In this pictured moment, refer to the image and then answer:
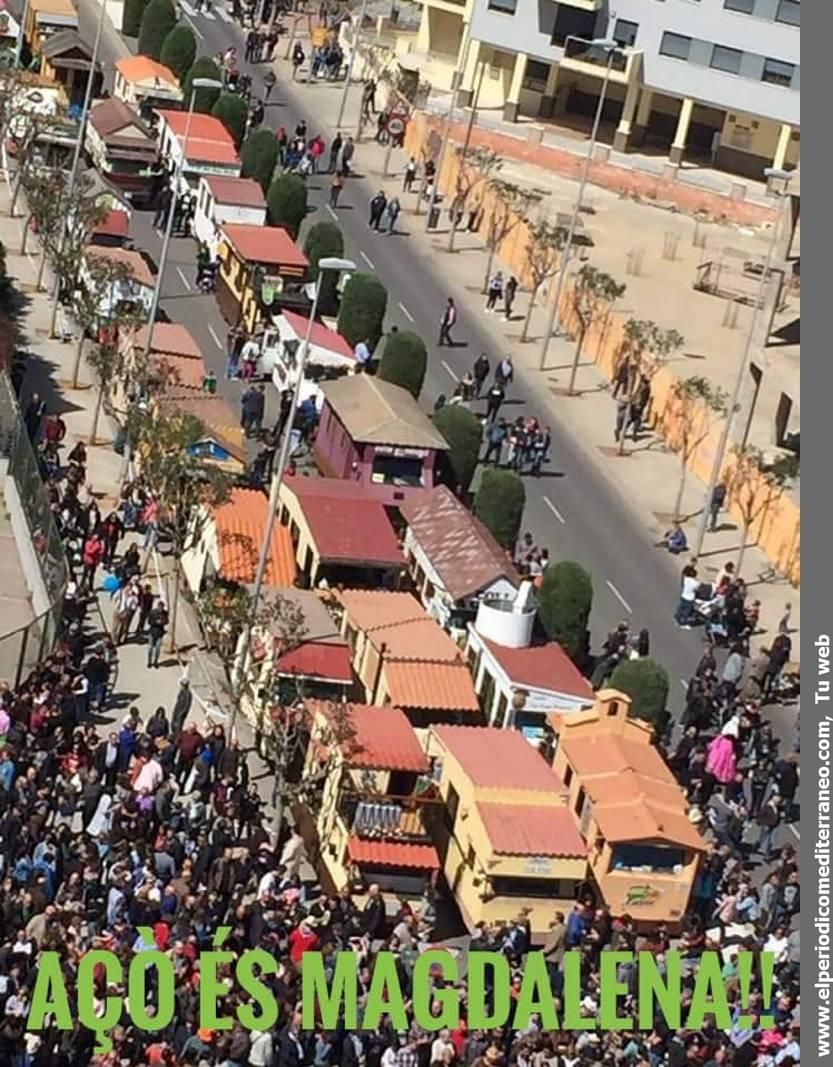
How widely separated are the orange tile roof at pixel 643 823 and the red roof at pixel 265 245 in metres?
28.2

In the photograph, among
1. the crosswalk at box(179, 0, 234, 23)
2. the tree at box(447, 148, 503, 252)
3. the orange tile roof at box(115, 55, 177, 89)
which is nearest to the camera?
the tree at box(447, 148, 503, 252)

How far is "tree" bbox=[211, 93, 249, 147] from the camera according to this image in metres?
84.3

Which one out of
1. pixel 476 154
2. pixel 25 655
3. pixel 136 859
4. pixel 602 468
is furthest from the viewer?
pixel 476 154

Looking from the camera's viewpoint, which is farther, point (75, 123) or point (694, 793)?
point (75, 123)

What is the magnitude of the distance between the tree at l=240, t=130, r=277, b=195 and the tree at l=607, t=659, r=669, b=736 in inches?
1319

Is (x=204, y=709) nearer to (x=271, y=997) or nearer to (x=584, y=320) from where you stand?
(x=271, y=997)

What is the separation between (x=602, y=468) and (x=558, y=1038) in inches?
1233

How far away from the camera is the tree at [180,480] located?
170 feet

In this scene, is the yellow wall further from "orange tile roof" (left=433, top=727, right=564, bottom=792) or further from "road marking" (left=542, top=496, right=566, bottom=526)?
"orange tile roof" (left=433, top=727, right=564, bottom=792)

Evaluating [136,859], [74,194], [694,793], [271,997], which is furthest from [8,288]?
[271,997]

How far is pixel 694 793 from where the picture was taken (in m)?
47.2

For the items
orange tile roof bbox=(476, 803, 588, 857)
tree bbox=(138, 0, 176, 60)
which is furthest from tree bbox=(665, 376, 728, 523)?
tree bbox=(138, 0, 176, 60)

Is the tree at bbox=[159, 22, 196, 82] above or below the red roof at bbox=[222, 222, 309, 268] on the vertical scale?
above

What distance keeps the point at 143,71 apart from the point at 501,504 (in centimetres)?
3431
